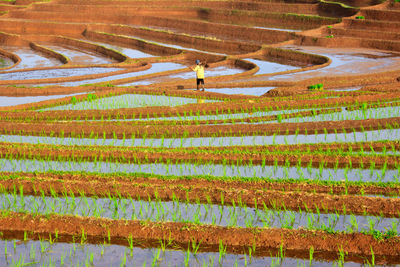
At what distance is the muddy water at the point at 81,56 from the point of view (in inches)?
941

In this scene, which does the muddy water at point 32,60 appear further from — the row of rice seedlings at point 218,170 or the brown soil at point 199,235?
the brown soil at point 199,235

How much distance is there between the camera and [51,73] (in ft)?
67.7

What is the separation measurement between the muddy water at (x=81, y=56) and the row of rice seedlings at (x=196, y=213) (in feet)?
53.8

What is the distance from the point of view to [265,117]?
463 inches

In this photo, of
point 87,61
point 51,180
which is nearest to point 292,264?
point 51,180

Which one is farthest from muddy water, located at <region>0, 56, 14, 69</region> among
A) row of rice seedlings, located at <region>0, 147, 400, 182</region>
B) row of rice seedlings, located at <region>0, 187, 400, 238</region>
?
row of rice seedlings, located at <region>0, 187, 400, 238</region>

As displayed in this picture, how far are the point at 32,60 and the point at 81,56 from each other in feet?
7.18

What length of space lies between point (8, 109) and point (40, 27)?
21106 millimetres

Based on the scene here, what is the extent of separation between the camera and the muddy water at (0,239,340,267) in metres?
5.70

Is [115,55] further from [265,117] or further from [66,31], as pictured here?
[265,117]

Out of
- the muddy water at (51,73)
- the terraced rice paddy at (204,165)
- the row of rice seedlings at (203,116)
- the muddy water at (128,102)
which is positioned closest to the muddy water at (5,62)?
the terraced rice paddy at (204,165)

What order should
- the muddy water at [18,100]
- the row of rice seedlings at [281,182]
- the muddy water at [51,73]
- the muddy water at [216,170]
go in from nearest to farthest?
the row of rice seedlings at [281,182] < the muddy water at [216,170] < the muddy water at [18,100] < the muddy water at [51,73]

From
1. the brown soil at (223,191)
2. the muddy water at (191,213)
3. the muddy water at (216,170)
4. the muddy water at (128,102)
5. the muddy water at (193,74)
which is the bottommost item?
the muddy water at (191,213)

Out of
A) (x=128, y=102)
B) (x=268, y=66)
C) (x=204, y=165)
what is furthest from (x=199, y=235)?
(x=268, y=66)
